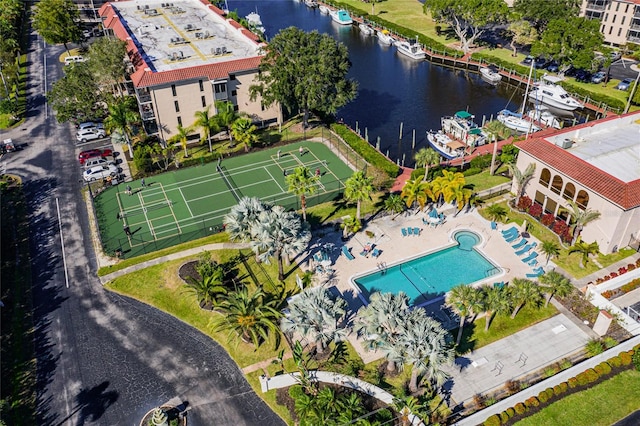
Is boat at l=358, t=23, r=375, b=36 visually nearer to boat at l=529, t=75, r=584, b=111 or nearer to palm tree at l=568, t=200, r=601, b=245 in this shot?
boat at l=529, t=75, r=584, b=111

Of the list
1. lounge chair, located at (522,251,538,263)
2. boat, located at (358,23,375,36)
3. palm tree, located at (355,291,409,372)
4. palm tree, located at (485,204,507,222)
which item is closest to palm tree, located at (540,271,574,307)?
lounge chair, located at (522,251,538,263)

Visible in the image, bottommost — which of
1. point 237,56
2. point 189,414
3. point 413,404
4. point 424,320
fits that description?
point 189,414

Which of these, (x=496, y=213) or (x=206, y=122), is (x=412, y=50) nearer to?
(x=206, y=122)

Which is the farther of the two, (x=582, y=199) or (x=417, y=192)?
(x=417, y=192)

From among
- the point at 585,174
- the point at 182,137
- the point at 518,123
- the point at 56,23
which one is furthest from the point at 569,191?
the point at 56,23

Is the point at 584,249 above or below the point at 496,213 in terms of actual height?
above

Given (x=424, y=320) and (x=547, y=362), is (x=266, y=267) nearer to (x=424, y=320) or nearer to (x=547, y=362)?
(x=424, y=320)

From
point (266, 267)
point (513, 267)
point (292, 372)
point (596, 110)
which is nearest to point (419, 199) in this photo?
point (513, 267)
